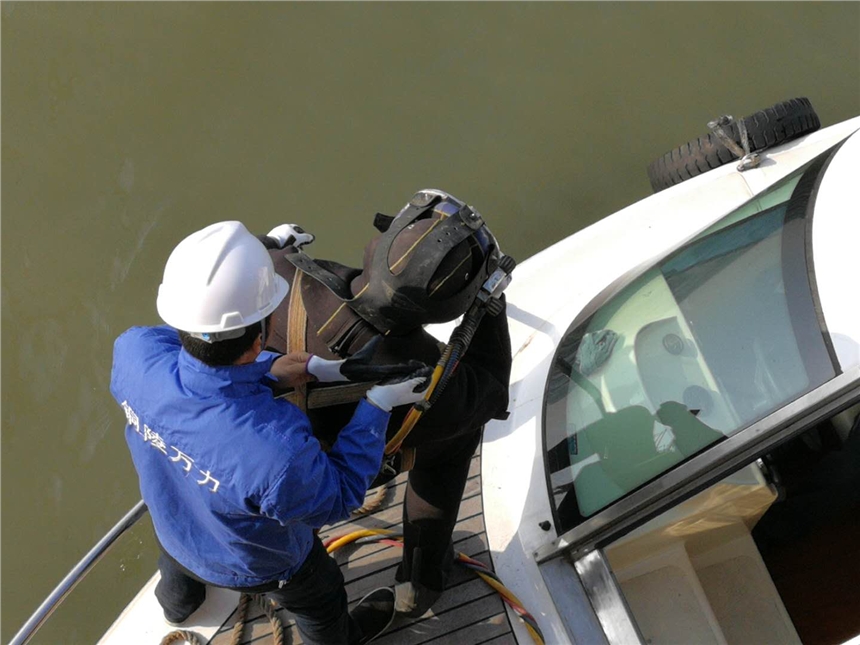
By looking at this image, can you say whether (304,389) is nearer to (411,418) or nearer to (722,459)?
(411,418)

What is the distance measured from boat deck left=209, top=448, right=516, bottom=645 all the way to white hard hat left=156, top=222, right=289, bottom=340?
1.40 meters

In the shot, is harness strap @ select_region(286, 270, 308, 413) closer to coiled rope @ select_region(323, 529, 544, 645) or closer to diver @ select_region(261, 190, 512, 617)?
diver @ select_region(261, 190, 512, 617)

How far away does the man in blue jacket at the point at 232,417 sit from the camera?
169 centimetres

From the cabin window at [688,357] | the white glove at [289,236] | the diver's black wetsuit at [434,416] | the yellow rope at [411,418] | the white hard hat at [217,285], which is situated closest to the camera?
the white hard hat at [217,285]

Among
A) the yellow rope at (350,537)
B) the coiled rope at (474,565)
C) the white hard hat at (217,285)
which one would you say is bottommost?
the coiled rope at (474,565)

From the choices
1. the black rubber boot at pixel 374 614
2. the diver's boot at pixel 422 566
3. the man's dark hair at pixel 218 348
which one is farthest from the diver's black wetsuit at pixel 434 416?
the man's dark hair at pixel 218 348

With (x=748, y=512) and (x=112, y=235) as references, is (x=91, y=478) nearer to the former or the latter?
(x=112, y=235)

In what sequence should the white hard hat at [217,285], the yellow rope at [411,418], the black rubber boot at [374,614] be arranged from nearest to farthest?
the white hard hat at [217,285]
the yellow rope at [411,418]
the black rubber boot at [374,614]

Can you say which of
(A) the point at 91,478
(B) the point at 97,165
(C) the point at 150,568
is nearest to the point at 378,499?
(C) the point at 150,568

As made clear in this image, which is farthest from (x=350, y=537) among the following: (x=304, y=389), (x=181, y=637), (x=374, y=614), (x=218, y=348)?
(x=218, y=348)

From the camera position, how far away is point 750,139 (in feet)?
13.1

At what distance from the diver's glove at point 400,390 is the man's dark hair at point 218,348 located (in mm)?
322

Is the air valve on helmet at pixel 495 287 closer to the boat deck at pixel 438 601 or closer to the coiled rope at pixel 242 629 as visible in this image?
the boat deck at pixel 438 601

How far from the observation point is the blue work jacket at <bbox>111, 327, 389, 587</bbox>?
1696 mm
